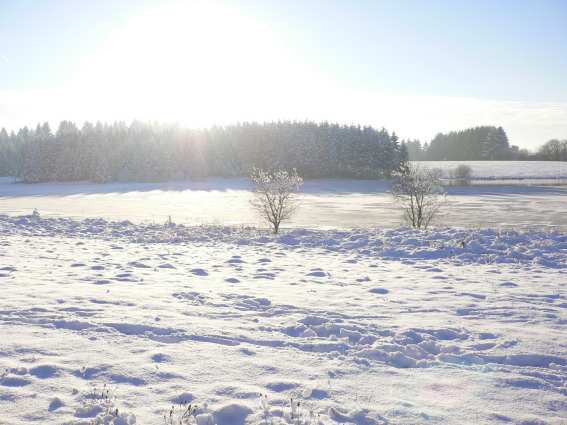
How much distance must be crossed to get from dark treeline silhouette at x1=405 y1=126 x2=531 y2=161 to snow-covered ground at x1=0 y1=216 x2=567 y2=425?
123930 mm

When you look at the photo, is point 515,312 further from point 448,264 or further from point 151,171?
point 151,171

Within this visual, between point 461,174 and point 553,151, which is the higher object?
point 553,151

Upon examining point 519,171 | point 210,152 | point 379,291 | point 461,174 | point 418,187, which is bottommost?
point 379,291

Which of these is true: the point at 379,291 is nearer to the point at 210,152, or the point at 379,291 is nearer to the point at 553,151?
the point at 210,152

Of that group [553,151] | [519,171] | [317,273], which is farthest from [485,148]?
[317,273]

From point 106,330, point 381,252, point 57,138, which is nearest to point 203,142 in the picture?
point 57,138

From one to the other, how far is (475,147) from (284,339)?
134917mm

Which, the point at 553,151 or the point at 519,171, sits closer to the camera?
the point at 519,171

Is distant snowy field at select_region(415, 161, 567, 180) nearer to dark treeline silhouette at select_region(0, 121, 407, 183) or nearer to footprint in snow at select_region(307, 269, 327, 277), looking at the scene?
dark treeline silhouette at select_region(0, 121, 407, 183)

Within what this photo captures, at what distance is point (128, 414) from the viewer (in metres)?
3.84

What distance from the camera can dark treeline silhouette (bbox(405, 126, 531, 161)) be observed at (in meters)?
122

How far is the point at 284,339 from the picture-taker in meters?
5.79

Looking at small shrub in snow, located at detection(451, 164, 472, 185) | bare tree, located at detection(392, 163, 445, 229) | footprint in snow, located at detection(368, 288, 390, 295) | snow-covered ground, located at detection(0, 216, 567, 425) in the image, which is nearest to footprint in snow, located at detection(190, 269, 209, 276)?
snow-covered ground, located at detection(0, 216, 567, 425)

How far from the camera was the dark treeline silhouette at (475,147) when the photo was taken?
Result: 122 metres
